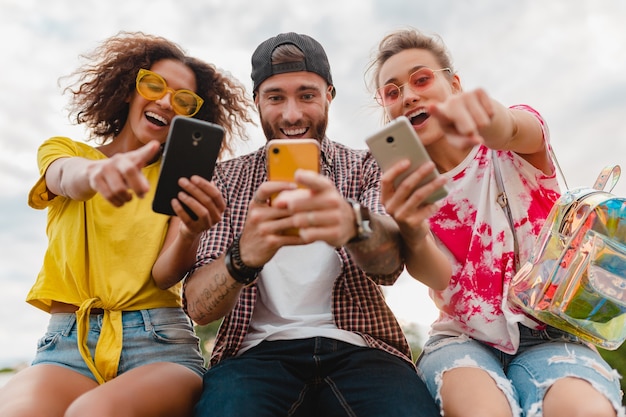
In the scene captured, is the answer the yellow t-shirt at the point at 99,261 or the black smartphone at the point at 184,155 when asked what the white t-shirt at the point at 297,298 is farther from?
the black smartphone at the point at 184,155

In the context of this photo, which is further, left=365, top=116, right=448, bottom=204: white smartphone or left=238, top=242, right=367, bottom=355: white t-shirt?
left=238, top=242, right=367, bottom=355: white t-shirt

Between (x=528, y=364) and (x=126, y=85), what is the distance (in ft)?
9.08

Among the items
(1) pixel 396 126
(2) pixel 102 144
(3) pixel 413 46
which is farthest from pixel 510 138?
(2) pixel 102 144

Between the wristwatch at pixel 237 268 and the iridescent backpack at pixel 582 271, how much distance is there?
1.30 meters

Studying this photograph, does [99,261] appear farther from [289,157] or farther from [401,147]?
[401,147]

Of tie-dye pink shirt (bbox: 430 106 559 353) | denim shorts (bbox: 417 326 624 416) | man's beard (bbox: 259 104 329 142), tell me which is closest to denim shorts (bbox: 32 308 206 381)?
man's beard (bbox: 259 104 329 142)

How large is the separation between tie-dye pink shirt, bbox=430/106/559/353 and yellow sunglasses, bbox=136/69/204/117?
5.09 ft

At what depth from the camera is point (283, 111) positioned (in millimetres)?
2998

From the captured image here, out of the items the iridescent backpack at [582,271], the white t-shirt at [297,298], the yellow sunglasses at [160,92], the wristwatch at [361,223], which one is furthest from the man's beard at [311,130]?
the iridescent backpack at [582,271]

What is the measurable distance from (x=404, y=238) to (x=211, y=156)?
0.82m

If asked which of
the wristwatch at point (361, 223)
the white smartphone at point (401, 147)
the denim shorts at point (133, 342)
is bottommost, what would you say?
the denim shorts at point (133, 342)

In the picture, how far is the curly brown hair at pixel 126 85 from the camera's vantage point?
348 centimetres

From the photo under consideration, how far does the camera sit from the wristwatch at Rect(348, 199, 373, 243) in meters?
2.03

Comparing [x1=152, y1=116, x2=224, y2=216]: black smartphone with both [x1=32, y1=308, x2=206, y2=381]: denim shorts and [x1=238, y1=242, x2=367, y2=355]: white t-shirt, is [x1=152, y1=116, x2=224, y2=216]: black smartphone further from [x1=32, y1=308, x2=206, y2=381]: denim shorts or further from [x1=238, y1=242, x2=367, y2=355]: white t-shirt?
[x1=32, y1=308, x2=206, y2=381]: denim shorts
